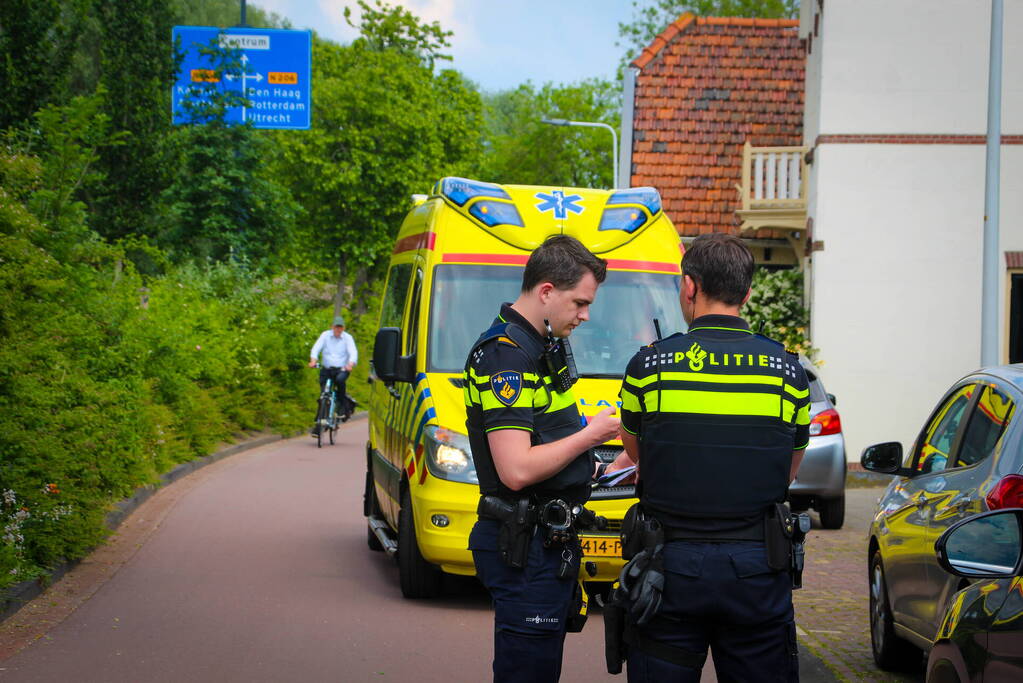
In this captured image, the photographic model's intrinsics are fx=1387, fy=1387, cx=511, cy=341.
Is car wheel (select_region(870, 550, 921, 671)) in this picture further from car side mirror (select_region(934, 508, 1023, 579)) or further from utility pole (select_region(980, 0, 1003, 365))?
utility pole (select_region(980, 0, 1003, 365))

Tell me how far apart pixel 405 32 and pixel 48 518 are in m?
48.8

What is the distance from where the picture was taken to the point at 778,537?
13.0 ft

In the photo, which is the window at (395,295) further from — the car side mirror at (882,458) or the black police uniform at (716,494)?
the black police uniform at (716,494)

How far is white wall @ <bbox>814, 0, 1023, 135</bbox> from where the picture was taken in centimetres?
1955

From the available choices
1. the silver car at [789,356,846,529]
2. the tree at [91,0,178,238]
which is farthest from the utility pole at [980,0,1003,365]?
the tree at [91,0,178,238]

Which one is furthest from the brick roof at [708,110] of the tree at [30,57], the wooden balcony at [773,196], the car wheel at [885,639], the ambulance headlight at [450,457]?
the car wheel at [885,639]

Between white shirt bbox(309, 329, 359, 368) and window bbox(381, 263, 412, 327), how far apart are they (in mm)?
9876

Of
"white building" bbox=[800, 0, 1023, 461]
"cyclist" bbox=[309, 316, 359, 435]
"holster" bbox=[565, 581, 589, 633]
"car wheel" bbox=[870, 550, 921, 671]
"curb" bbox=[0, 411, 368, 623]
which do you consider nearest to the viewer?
"holster" bbox=[565, 581, 589, 633]

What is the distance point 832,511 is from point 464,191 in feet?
18.1

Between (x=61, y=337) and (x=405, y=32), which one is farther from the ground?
(x=405, y=32)

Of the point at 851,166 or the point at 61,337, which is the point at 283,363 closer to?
the point at 851,166

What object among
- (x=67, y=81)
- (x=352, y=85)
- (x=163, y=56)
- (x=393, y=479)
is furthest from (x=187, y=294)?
(x=352, y=85)

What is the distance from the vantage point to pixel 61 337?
9.83 meters

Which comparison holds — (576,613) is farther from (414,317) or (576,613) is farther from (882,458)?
(414,317)
